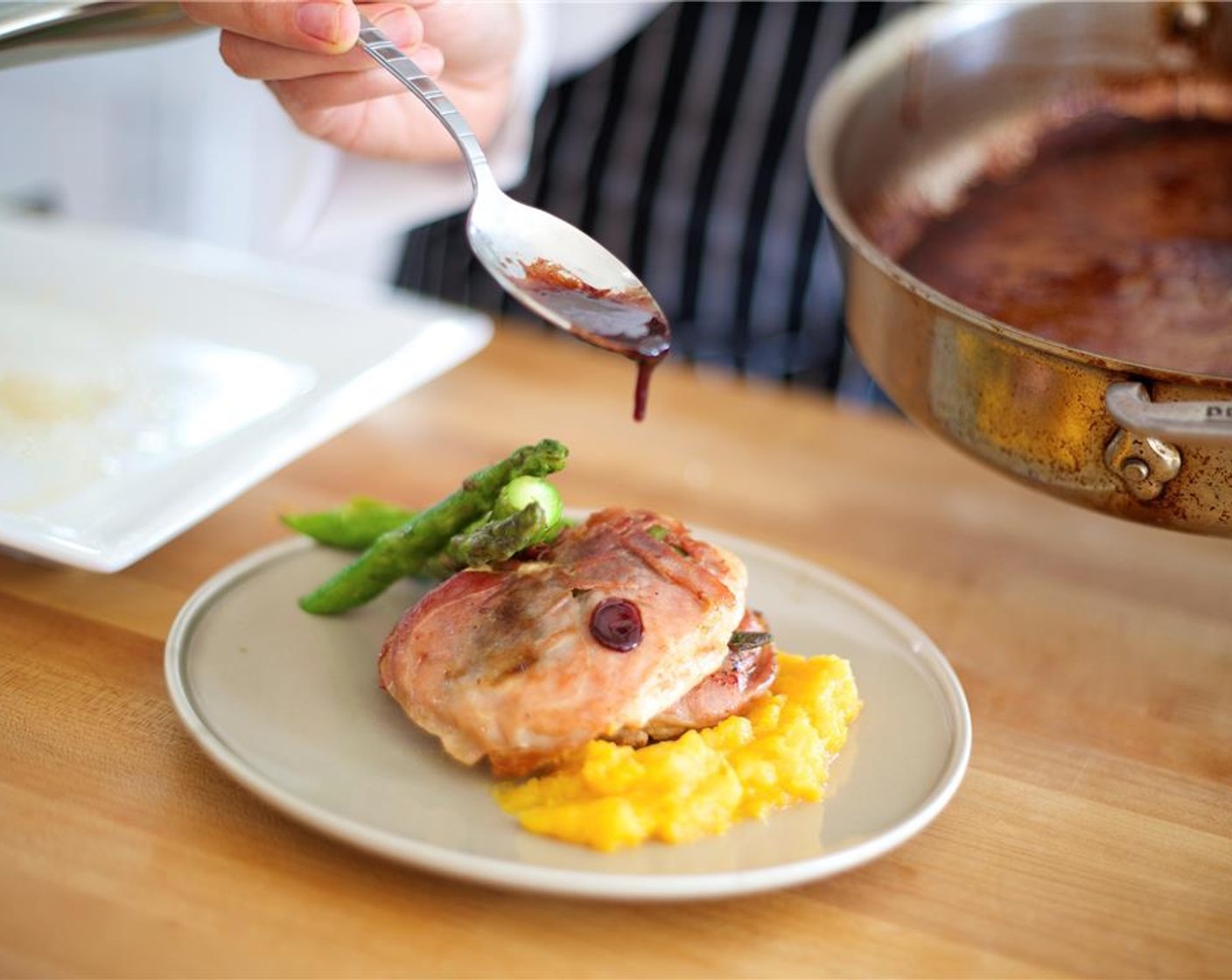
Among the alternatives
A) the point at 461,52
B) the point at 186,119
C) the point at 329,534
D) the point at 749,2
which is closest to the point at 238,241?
the point at 186,119

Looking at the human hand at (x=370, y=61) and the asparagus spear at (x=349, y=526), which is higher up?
the human hand at (x=370, y=61)

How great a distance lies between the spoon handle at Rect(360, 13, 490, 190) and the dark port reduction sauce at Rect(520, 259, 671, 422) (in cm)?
13

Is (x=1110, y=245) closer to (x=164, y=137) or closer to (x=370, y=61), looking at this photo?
(x=370, y=61)

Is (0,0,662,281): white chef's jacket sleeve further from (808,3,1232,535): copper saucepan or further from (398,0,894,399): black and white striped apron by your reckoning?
(808,3,1232,535): copper saucepan

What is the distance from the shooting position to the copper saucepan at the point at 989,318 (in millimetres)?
1375

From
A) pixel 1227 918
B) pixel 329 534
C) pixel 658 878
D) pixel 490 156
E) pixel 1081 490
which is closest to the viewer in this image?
pixel 658 878

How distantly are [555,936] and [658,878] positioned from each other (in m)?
0.12

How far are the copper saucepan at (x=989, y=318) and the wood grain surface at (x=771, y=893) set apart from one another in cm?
35

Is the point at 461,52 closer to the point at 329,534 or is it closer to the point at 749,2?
the point at 329,534

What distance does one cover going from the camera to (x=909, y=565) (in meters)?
2.01

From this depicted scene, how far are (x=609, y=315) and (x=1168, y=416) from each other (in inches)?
22.4

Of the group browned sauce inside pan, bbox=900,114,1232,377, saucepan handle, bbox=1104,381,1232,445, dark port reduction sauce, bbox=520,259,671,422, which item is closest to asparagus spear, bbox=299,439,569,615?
→ dark port reduction sauce, bbox=520,259,671,422

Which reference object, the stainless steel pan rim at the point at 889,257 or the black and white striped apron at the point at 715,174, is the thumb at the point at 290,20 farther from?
the black and white striped apron at the point at 715,174

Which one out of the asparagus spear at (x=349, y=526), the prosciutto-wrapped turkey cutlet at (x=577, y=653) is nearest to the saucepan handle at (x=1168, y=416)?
the prosciutto-wrapped turkey cutlet at (x=577, y=653)
